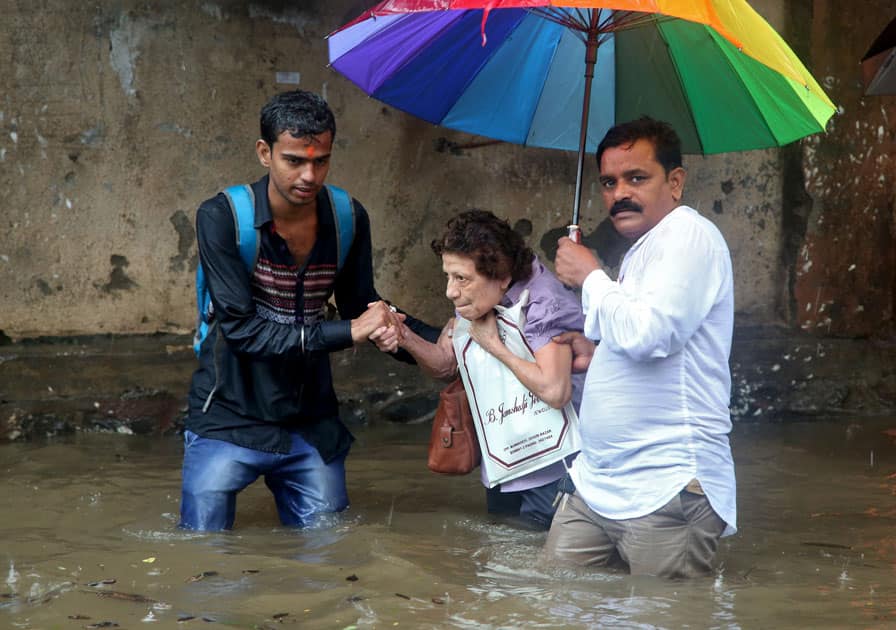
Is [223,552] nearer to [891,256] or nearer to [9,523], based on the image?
[9,523]

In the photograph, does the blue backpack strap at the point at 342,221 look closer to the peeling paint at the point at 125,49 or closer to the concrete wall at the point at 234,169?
the concrete wall at the point at 234,169

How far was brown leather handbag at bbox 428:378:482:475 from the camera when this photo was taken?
4586mm

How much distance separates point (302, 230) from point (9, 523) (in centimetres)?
168

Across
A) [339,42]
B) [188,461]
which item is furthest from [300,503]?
[339,42]

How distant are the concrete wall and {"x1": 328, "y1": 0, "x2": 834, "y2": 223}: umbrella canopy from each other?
1.38 meters

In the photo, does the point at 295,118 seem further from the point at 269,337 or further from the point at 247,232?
the point at 269,337

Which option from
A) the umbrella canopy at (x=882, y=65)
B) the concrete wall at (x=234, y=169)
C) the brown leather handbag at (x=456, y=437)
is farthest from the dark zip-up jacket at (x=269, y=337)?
the umbrella canopy at (x=882, y=65)

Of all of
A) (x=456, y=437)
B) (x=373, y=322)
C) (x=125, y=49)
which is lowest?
(x=456, y=437)

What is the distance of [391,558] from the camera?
4.10 metres

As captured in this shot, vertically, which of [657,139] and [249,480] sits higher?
[657,139]

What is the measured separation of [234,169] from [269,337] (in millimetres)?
2253

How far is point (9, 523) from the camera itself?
15.4ft

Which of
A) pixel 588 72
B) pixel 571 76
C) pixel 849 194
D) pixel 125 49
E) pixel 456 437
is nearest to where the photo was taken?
pixel 456 437

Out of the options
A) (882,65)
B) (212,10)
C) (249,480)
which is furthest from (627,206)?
(212,10)
